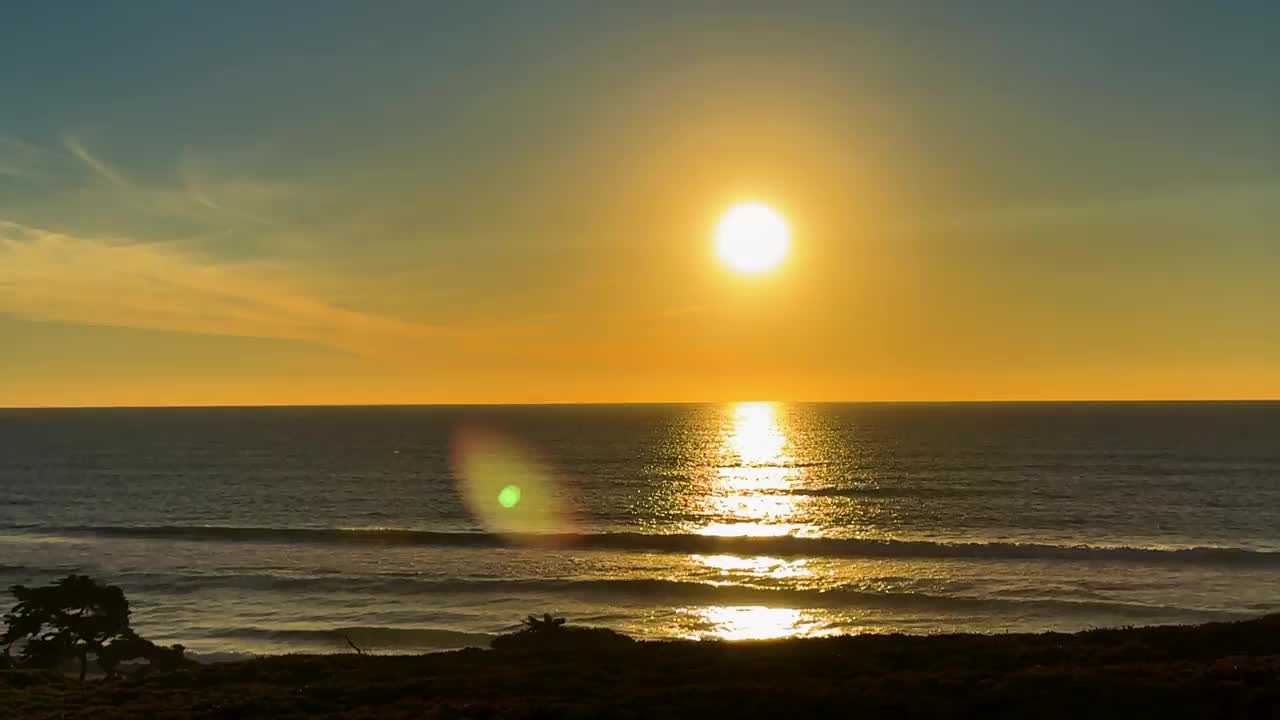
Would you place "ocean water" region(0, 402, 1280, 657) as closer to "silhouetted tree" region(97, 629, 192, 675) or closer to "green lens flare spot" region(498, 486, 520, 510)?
"green lens flare spot" region(498, 486, 520, 510)

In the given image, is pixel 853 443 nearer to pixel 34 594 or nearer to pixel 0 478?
pixel 0 478

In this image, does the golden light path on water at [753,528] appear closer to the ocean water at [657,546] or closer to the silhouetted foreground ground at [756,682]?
the ocean water at [657,546]

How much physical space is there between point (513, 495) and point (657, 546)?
42683 millimetres

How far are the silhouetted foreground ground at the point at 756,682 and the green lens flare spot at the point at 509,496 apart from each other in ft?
237

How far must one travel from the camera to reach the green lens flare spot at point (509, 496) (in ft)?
334

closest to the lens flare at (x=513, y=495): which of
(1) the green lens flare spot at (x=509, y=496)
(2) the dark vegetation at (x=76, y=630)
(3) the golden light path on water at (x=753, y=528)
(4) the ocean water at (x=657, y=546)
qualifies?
(1) the green lens flare spot at (x=509, y=496)

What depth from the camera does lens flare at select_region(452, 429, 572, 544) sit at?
81.6 meters

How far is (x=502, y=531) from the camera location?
79.2 meters

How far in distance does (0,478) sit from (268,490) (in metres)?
49.6

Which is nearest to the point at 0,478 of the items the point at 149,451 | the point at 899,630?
the point at 149,451

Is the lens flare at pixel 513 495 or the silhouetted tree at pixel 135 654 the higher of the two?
the lens flare at pixel 513 495

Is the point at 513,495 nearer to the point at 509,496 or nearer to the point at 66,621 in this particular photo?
the point at 509,496

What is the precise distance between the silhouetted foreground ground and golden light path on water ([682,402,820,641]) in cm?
1614

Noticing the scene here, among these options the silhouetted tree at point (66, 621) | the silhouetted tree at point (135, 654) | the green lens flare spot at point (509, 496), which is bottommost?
the silhouetted tree at point (135, 654)
